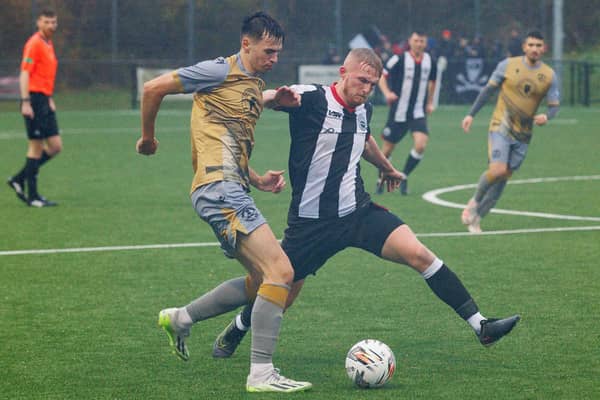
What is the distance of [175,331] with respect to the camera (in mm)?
6793

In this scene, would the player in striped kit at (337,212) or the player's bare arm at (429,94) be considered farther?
the player's bare arm at (429,94)

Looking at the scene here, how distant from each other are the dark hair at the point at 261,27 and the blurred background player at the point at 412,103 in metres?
9.69

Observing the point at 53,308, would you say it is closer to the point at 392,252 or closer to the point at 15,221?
the point at 392,252

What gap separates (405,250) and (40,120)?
8.89 m

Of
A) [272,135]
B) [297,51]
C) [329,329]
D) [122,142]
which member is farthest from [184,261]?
[297,51]

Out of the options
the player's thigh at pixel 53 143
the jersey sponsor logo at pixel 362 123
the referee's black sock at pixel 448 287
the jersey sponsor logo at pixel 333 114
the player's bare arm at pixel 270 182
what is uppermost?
the jersey sponsor logo at pixel 333 114

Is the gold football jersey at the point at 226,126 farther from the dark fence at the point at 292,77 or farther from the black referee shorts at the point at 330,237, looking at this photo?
the dark fence at the point at 292,77

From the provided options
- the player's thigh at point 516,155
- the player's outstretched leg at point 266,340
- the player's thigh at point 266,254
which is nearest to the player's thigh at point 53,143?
the player's thigh at point 516,155

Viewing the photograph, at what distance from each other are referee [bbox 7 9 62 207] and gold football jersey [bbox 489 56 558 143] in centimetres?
571

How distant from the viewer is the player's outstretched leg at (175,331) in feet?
22.2

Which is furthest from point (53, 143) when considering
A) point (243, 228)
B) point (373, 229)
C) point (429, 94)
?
point (243, 228)

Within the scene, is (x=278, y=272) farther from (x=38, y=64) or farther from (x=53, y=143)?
(x=38, y=64)

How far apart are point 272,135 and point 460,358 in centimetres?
1976

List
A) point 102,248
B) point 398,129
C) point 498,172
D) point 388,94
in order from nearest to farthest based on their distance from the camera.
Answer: point 102,248, point 498,172, point 388,94, point 398,129
